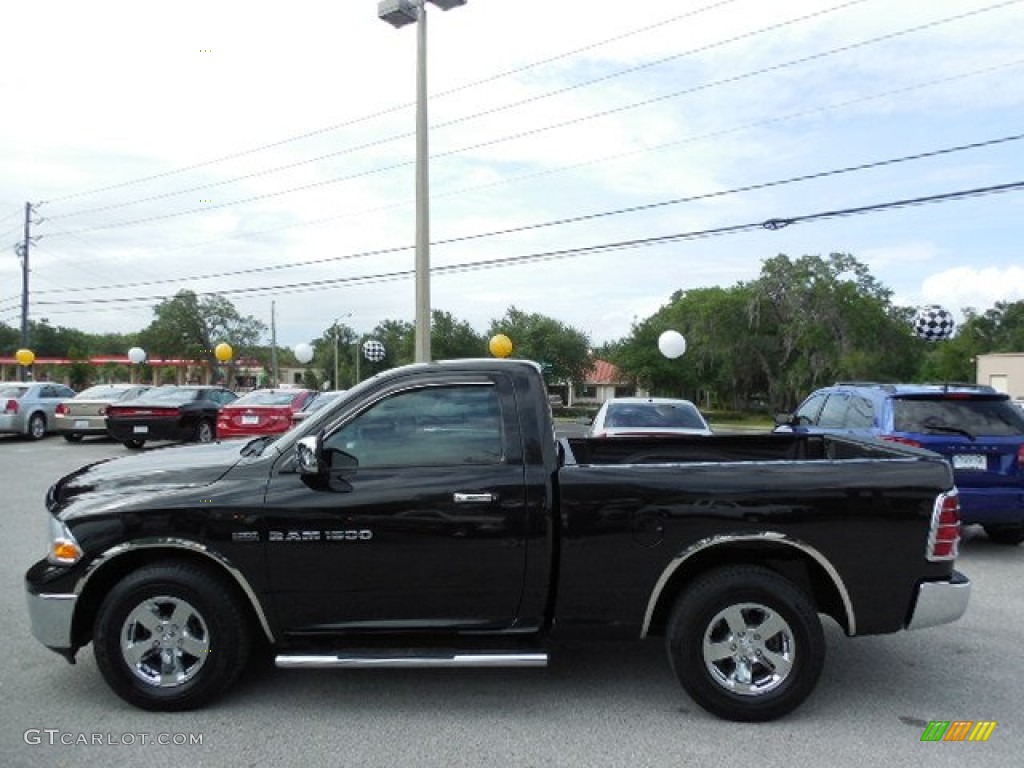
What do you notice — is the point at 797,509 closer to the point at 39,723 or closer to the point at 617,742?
the point at 617,742

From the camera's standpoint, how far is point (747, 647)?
13.4ft

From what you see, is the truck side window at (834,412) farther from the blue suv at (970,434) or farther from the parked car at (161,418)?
the parked car at (161,418)

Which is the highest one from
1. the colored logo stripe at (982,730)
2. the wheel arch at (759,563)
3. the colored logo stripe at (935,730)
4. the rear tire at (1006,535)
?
the wheel arch at (759,563)

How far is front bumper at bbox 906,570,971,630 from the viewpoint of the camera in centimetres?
410

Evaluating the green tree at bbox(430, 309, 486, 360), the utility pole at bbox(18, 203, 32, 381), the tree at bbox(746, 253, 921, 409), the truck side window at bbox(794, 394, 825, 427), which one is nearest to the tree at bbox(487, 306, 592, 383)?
the green tree at bbox(430, 309, 486, 360)

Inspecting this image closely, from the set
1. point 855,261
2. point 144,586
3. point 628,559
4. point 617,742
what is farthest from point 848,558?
point 855,261

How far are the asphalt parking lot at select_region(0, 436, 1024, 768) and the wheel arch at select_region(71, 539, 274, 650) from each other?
16.8 inches

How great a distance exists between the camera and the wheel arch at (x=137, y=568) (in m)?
4.07

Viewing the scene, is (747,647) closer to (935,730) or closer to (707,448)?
(935,730)

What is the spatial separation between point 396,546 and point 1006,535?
23.6ft

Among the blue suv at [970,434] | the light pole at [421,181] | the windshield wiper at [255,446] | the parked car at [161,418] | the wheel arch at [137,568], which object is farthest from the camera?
the light pole at [421,181]

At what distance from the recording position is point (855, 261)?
58438mm

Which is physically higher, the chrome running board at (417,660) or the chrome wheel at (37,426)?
the chrome wheel at (37,426)

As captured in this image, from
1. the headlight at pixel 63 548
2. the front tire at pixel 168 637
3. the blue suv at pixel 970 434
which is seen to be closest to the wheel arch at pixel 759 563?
the front tire at pixel 168 637
